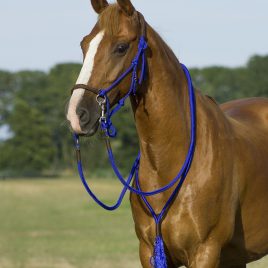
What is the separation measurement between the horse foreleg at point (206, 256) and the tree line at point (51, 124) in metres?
68.3

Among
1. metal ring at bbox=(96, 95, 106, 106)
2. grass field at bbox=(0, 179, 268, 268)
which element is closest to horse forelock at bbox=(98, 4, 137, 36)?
metal ring at bbox=(96, 95, 106, 106)

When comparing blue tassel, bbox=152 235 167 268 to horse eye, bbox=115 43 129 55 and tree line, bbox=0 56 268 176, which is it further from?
tree line, bbox=0 56 268 176

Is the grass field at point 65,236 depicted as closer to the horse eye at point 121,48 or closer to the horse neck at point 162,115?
the horse neck at point 162,115

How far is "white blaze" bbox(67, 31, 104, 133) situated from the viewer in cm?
520

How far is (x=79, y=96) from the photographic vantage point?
524 centimetres

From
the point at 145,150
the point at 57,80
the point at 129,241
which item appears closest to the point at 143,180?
the point at 145,150

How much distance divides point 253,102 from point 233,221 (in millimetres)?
2057

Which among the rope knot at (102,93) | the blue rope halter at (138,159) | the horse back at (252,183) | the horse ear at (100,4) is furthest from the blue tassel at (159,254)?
the horse ear at (100,4)

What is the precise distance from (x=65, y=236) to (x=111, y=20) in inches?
678

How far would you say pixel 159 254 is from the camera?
5.79 metres

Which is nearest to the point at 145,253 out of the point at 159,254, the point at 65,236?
the point at 159,254

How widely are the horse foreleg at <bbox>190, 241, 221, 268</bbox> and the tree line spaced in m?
68.3

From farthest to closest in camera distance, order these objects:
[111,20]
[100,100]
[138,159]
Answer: [138,159] < [111,20] < [100,100]

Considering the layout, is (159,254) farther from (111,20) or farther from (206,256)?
(111,20)
